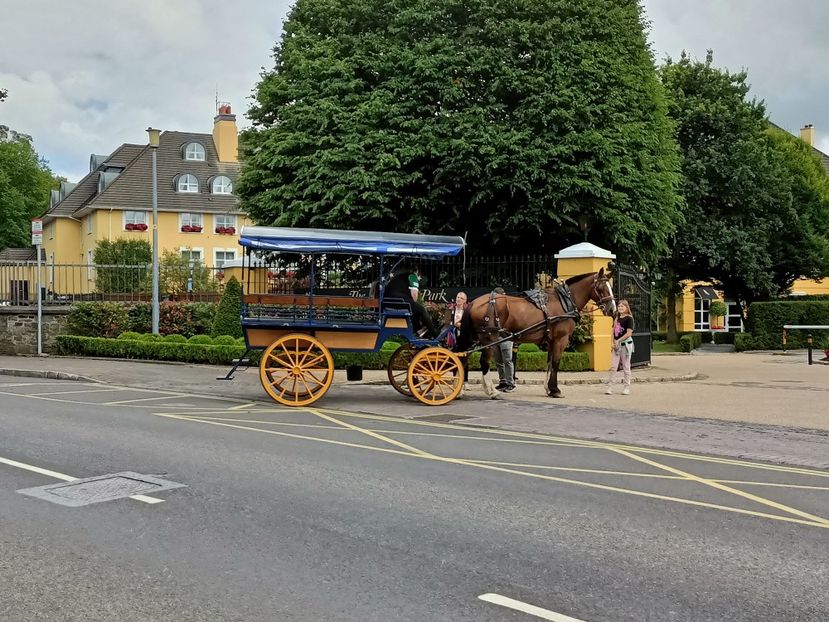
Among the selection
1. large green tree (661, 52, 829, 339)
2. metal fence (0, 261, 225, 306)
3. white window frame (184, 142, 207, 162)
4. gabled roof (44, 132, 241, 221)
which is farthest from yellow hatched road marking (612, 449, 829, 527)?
white window frame (184, 142, 207, 162)

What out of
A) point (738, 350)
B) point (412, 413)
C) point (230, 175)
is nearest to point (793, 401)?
point (412, 413)

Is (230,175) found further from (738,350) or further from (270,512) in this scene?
(270,512)

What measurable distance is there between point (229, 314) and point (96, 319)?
478 cm

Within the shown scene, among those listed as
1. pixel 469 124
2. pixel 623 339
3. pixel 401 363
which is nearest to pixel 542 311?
pixel 623 339

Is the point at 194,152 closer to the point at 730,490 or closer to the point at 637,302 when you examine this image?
the point at 637,302

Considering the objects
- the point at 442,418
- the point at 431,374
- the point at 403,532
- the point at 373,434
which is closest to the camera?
the point at 403,532

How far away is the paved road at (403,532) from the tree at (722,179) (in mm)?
31116

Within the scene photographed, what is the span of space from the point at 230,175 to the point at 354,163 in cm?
4137

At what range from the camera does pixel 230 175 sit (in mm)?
61969

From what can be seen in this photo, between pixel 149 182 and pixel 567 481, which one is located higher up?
pixel 149 182

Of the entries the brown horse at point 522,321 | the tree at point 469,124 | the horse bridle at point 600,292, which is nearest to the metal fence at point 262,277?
the tree at point 469,124

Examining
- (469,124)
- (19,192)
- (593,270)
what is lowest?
(593,270)

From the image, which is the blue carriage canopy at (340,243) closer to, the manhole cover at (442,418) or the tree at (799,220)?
the manhole cover at (442,418)

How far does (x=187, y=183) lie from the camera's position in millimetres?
60781
